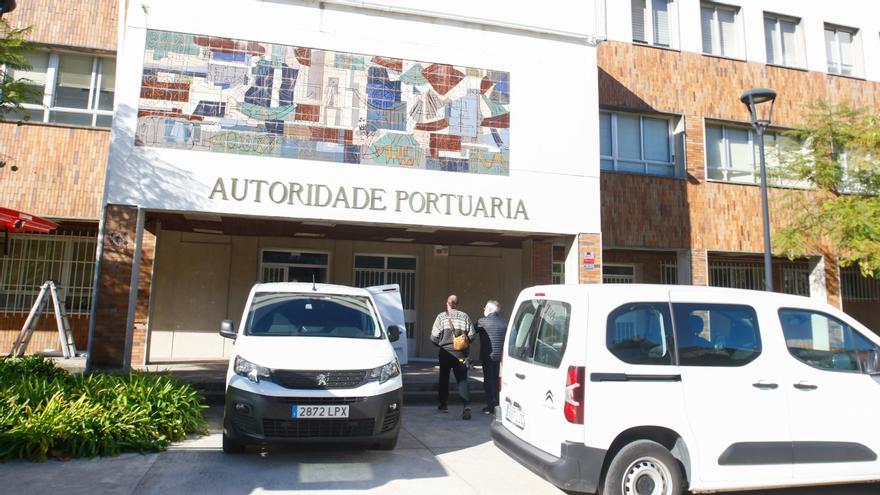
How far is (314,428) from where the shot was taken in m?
5.21

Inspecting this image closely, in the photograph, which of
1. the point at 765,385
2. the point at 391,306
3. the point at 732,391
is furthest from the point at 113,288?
the point at 765,385

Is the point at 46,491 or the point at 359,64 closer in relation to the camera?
the point at 46,491

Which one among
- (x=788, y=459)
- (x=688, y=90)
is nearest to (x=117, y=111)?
(x=788, y=459)

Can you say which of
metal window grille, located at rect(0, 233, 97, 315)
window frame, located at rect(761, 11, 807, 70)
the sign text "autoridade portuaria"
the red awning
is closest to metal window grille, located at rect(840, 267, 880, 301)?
window frame, located at rect(761, 11, 807, 70)

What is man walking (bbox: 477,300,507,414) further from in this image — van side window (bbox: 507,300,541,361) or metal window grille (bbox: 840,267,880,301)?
metal window grille (bbox: 840,267,880,301)

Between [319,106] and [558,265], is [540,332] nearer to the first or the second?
[319,106]

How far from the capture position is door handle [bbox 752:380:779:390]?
4.52 metres

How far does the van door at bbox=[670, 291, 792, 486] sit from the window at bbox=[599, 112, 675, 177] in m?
8.48

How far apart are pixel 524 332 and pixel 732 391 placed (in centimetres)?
178

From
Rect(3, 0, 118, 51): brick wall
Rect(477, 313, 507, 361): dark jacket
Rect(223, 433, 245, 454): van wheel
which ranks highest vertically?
Rect(3, 0, 118, 51): brick wall

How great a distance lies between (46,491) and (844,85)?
1827 centimetres

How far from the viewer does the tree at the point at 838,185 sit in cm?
986

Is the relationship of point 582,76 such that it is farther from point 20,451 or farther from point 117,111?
point 20,451

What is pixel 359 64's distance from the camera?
9.52 meters
